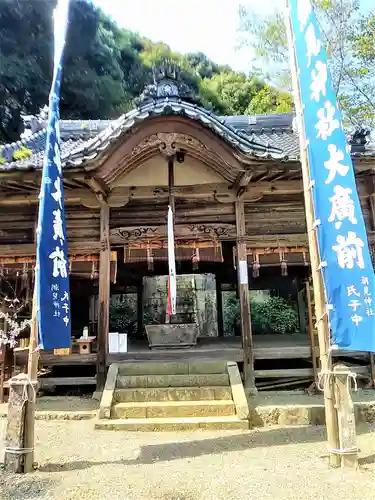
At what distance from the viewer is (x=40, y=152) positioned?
10953mm

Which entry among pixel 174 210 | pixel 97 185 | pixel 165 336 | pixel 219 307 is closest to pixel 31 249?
pixel 97 185

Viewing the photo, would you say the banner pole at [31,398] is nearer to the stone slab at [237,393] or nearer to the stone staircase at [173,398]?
the stone staircase at [173,398]

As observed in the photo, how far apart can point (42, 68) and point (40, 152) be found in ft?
66.9

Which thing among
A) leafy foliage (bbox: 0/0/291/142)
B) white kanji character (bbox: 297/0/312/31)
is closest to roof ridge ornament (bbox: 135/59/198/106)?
white kanji character (bbox: 297/0/312/31)

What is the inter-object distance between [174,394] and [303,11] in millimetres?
6122

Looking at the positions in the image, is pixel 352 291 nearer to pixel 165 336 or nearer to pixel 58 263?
pixel 58 263

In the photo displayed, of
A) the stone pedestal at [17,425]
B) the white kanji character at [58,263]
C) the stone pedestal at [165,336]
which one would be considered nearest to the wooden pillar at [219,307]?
the stone pedestal at [165,336]

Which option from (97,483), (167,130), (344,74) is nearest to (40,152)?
(167,130)

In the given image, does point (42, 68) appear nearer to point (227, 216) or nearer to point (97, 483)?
point (227, 216)

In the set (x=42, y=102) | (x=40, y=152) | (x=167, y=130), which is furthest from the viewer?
(x=42, y=102)

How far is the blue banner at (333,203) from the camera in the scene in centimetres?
441

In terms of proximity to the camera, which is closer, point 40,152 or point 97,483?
point 97,483

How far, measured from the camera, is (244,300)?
8430mm

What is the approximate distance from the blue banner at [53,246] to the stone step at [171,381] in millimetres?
2666
